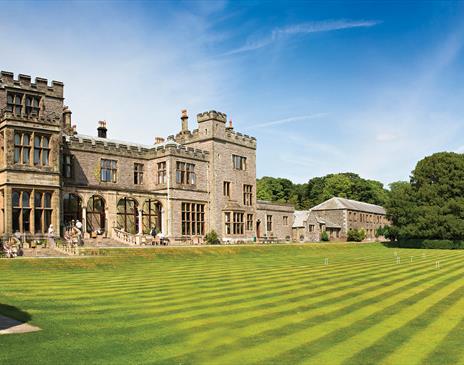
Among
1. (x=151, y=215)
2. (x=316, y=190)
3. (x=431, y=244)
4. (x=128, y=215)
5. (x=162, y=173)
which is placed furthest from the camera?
(x=316, y=190)

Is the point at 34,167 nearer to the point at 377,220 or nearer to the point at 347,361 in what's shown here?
the point at 347,361

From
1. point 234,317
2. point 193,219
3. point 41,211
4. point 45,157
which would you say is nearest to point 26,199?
point 41,211

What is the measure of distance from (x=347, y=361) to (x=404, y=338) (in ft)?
8.77

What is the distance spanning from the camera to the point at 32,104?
42250mm

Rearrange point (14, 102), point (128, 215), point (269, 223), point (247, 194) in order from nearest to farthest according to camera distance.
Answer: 1. point (14, 102)
2. point (128, 215)
3. point (247, 194)
4. point (269, 223)

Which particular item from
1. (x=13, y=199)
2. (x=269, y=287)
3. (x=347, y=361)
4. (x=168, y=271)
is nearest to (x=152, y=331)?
(x=347, y=361)

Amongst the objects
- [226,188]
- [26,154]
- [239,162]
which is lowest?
[226,188]

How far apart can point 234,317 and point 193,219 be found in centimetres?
3655

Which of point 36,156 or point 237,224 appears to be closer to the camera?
point 36,156

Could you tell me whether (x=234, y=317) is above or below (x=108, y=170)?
below

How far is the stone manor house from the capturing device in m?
35.4

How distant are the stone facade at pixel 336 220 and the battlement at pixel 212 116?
23.8m

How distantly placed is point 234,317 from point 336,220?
240ft

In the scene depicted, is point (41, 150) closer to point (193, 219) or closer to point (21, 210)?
point (21, 210)
